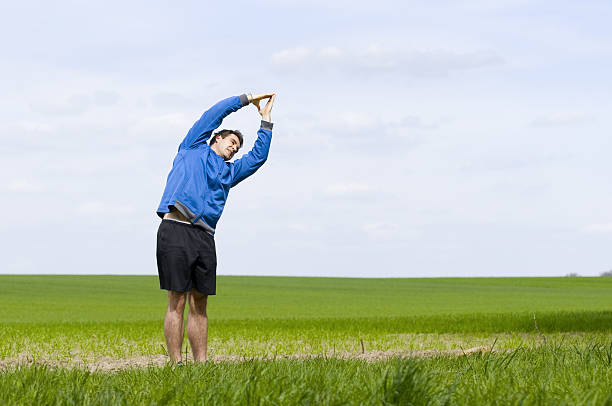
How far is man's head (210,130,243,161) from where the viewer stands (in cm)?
780

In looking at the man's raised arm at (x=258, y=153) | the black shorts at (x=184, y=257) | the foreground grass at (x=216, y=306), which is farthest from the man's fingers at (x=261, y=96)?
the foreground grass at (x=216, y=306)

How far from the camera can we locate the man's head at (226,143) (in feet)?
25.6

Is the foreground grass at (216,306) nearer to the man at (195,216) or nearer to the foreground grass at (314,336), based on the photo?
the foreground grass at (314,336)

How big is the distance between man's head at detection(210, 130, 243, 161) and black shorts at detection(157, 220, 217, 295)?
91 cm

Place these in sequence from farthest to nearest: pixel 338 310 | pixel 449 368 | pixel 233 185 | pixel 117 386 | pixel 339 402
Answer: pixel 338 310
pixel 233 185
pixel 449 368
pixel 117 386
pixel 339 402

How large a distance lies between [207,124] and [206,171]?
559 mm

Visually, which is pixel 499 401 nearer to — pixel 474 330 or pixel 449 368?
pixel 449 368

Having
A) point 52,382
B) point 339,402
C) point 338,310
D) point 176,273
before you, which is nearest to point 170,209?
point 176,273

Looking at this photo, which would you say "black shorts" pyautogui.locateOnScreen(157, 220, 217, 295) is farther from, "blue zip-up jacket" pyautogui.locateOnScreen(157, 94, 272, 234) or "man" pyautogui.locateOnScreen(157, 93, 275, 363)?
"blue zip-up jacket" pyautogui.locateOnScreen(157, 94, 272, 234)

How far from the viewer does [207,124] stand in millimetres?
7707

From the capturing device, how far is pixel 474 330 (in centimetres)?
1489

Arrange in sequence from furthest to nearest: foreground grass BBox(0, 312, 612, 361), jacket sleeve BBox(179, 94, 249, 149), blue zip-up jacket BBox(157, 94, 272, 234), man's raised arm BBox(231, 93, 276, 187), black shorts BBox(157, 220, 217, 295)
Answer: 1. foreground grass BBox(0, 312, 612, 361)
2. man's raised arm BBox(231, 93, 276, 187)
3. jacket sleeve BBox(179, 94, 249, 149)
4. blue zip-up jacket BBox(157, 94, 272, 234)
5. black shorts BBox(157, 220, 217, 295)

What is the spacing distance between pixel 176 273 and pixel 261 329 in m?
7.94

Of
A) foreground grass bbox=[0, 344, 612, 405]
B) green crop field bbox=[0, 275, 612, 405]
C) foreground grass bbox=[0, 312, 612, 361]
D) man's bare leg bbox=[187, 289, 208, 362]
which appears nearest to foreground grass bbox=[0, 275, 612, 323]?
green crop field bbox=[0, 275, 612, 405]
